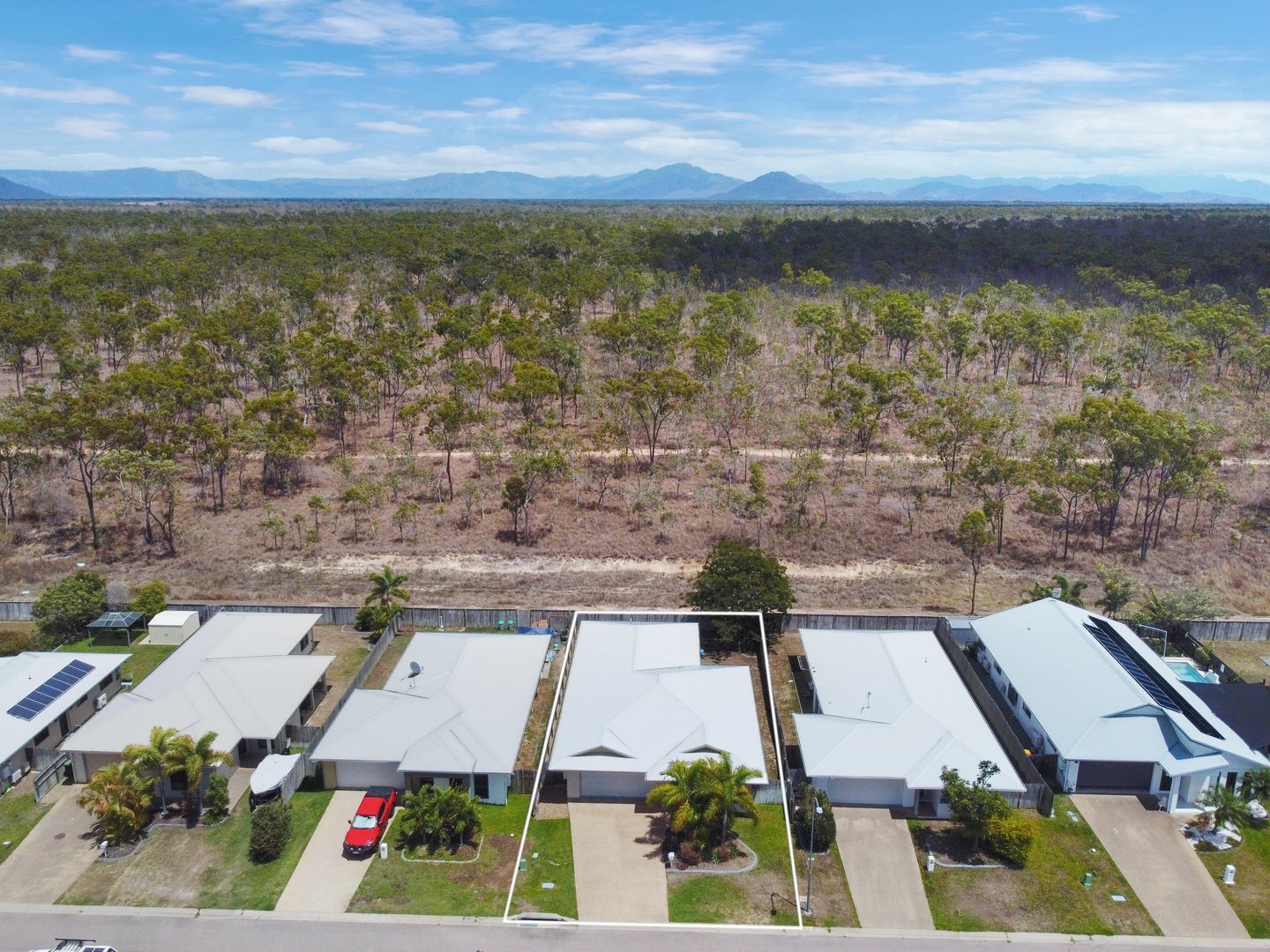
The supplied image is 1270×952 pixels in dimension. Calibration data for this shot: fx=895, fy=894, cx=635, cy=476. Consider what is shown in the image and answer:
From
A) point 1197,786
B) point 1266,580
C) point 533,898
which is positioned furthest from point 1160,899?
point 1266,580

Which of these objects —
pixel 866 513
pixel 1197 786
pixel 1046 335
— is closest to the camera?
pixel 1197 786

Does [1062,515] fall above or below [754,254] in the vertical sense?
below

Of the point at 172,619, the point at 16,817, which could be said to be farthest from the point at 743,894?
the point at 172,619

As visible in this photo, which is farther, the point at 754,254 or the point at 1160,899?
the point at 754,254

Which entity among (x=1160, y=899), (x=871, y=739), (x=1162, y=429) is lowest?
(x=1160, y=899)

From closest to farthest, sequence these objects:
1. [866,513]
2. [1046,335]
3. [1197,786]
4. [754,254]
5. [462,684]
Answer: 1. [1197,786]
2. [462,684]
3. [866,513]
4. [1046,335]
5. [754,254]

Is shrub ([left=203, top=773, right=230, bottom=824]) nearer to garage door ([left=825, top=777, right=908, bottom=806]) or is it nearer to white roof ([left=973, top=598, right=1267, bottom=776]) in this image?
garage door ([left=825, top=777, right=908, bottom=806])

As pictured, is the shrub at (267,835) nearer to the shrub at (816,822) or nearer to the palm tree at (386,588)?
the palm tree at (386,588)

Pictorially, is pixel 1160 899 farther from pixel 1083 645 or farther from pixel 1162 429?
pixel 1162 429
